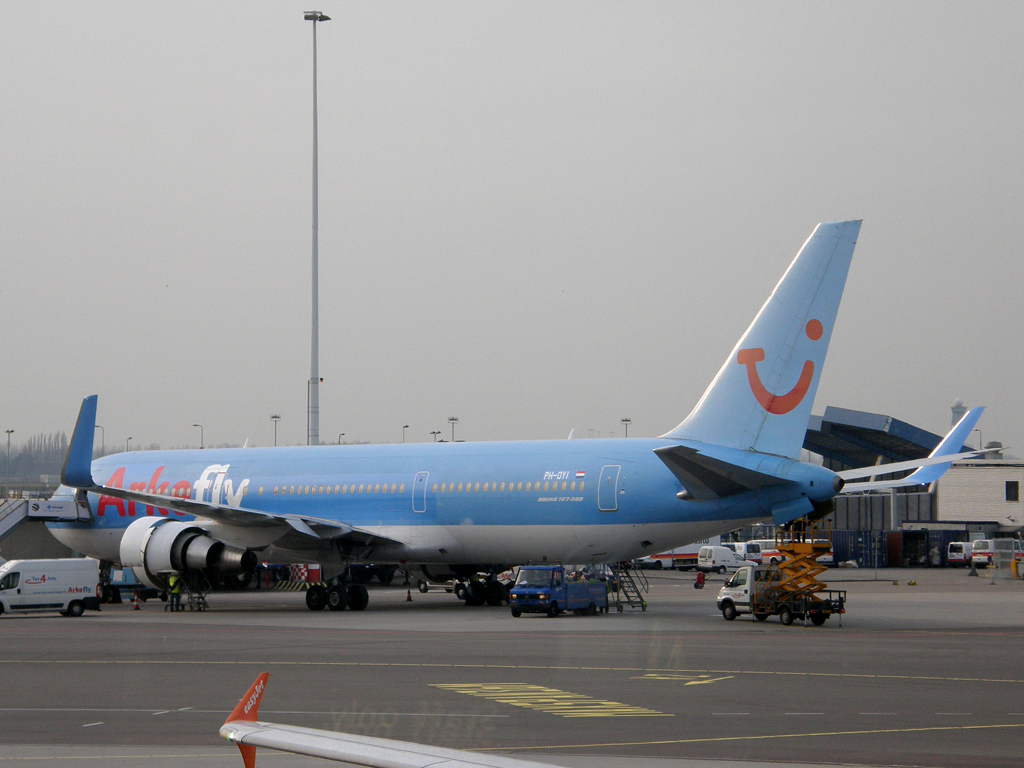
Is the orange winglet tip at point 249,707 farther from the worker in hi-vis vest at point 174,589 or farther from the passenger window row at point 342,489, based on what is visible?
the worker in hi-vis vest at point 174,589

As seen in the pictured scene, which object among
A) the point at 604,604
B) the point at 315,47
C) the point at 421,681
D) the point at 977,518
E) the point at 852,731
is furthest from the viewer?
the point at 977,518

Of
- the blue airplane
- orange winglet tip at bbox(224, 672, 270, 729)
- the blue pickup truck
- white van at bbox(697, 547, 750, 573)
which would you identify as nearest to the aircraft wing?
the blue airplane

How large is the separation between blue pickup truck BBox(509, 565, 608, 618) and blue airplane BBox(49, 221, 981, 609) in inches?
40.5

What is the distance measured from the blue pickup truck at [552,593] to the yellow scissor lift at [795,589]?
15.5 ft

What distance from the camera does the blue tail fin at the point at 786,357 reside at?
29.0 metres

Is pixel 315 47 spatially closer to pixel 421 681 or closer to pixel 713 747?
pixel 421 681

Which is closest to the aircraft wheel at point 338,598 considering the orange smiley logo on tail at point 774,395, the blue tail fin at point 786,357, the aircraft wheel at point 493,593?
the aircraft wheel at point 493,593

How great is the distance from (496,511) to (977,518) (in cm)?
5362

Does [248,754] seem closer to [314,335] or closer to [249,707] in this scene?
[249,707]

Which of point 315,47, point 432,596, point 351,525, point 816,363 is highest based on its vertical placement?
point 315,47

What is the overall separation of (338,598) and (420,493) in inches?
151

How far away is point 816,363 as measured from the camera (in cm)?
2934

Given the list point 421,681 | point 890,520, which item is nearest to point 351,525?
point 421,681

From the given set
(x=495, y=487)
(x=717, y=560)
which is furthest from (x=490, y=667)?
(x=717, y=560)
